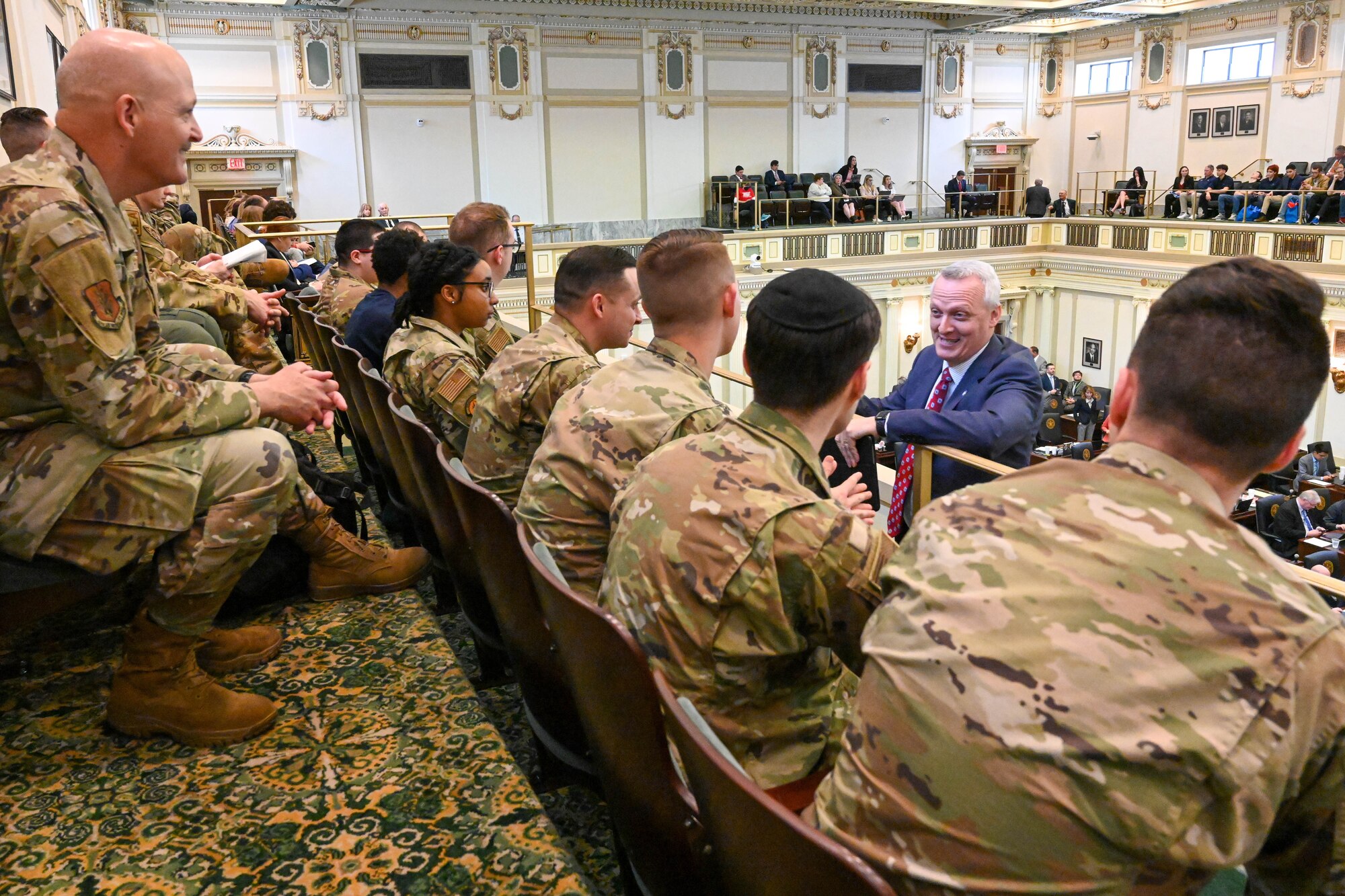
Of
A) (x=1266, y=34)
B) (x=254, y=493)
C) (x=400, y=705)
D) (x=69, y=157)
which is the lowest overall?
(x=400, y=705)

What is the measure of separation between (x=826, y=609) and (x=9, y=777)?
1.84m

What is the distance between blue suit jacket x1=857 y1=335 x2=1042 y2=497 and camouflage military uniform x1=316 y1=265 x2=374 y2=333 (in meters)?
2.90

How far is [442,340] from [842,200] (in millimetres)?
15132

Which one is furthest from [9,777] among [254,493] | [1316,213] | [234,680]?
[1316,213]

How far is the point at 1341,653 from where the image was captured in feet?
3.14

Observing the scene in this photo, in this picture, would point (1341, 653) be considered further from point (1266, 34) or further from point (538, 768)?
point (1266, 34)

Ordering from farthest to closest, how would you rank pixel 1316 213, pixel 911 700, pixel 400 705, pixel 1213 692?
pixel 1316 213 < pixel 400 705 < pixel 911 700 < pixel 1213 692

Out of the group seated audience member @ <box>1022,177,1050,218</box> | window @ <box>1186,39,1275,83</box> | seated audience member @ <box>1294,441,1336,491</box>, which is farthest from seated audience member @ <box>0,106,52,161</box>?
window @ <box>1186,39,1275,83</box>

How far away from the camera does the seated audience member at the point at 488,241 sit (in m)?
4.09

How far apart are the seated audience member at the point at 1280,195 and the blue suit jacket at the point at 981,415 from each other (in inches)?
548

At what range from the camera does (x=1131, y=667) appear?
94 centimetres

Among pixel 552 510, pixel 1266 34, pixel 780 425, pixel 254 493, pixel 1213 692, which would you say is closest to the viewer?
pixel 1213 692

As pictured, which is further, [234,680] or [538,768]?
[234,680]

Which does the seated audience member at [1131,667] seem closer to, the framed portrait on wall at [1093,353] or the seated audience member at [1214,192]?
the seated audience member at [1214,192]
